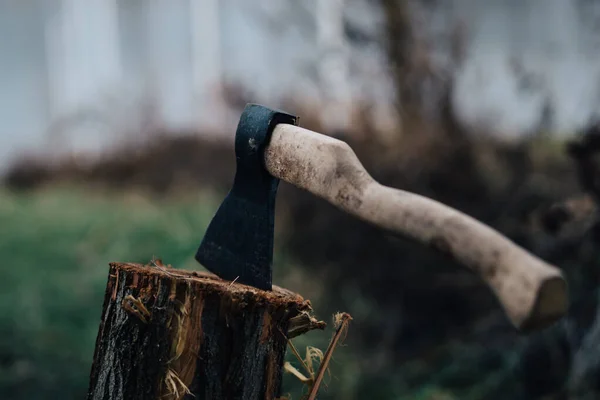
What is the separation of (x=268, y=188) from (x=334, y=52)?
10.0 ft

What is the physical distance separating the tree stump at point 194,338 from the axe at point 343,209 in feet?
0.48

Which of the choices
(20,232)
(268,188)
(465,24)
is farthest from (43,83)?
(268,188)

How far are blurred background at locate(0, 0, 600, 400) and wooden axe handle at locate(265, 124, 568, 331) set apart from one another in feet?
5.54

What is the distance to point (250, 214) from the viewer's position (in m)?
1.53

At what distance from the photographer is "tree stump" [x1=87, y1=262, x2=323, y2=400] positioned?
1.31 meters

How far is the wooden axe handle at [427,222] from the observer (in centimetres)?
97

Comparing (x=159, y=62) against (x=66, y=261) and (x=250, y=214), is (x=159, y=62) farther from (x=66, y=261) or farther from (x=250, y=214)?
(x=250, y=214)

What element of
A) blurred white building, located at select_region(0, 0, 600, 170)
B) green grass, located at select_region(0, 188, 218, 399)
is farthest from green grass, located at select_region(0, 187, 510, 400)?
blurred white building, located at select_region(0, 0, 600, 170)

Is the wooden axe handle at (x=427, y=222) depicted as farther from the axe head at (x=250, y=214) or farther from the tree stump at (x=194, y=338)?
the tree stump at (x=194, y=338)

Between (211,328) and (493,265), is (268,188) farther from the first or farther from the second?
(493,265)

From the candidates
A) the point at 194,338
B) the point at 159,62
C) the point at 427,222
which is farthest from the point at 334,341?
the point at 159,62

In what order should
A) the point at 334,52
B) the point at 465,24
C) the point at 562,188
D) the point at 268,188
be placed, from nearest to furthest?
the point at 268,188 < the point at 562,188 < the point at 465,24 < the point at 334,52

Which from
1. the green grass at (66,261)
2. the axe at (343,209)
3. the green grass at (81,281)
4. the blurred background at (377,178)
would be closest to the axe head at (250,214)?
the axe at (343,209)

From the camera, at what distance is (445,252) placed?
1.08 m
